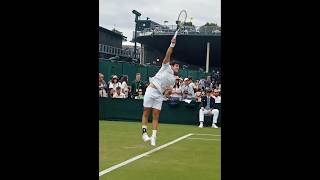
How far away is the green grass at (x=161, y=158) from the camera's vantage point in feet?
20.8

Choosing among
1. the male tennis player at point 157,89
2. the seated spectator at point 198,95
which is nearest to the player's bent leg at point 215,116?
the seated spectator at point 198,95

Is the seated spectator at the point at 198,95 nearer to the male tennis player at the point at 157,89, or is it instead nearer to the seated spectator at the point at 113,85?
the seated spectator at the point at 113,85

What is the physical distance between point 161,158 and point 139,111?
8471 millimetres

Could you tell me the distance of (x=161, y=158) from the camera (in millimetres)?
7770

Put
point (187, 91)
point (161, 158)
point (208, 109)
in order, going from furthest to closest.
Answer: point (187, 91) → point (208, 109) → point (161, 158)

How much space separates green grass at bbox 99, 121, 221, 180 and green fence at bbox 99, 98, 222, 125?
13.8 ft

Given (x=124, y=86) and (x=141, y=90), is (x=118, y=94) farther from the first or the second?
(x=141, y=90)

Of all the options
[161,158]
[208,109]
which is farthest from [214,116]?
[161,158]

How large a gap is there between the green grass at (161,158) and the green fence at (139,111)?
4.21 metres
